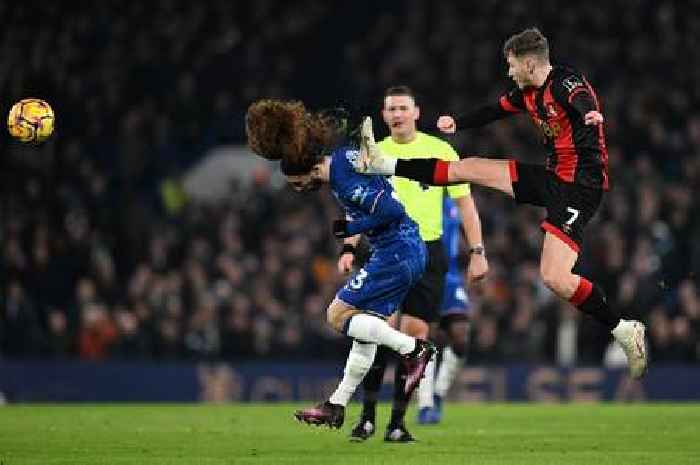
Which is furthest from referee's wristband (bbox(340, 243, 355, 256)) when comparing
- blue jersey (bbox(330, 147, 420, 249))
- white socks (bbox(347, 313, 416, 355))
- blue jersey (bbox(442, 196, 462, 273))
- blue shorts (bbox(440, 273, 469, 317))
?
blue shorts (bbox(440, 273, 469, 317))

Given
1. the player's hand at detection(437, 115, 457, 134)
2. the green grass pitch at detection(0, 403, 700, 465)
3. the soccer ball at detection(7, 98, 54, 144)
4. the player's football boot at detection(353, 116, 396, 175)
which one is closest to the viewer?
the green grass pitch at detection(0, 403, 700, 465)

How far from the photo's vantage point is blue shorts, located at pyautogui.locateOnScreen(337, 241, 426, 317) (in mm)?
10562

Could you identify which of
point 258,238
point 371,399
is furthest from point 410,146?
point 258,238

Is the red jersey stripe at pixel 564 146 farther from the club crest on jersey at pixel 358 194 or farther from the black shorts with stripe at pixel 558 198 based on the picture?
the club crest on jersey at pixel 358 194

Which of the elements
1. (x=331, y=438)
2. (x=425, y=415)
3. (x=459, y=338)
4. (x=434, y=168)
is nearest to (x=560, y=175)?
(x=434, y=168)

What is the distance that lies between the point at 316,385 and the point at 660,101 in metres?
7.34

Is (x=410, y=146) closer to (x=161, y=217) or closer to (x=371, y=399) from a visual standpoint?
(x=371, y=399)

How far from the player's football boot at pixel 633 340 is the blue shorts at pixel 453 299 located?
321cm

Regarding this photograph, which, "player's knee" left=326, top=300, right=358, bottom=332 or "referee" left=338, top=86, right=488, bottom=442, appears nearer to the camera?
"player's knee" left=326, top=300, right=358, bottom=332

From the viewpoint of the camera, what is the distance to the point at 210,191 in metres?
25.1

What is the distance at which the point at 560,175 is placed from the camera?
36.3 feet

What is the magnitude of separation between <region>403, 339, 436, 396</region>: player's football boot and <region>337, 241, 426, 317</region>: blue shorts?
31 centimetres

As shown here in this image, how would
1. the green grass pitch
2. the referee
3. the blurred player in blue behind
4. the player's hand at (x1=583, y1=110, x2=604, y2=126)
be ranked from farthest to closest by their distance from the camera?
the blurred player in blue behind → the referee → the player's hand at (x1=583, y1=110, x2=604, y2=126) → the green grass pitch

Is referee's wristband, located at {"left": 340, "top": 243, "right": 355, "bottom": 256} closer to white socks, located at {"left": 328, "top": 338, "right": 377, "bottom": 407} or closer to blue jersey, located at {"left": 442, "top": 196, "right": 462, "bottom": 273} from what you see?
white socks, located at {"left": 328, "top": 338, "right": 377, "bottom": 407}
